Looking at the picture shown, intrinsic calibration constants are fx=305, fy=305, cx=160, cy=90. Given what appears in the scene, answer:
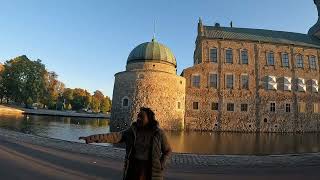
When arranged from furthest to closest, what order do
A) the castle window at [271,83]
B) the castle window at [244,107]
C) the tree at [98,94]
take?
the tree at [98,94]
the castle window at [271,83]
the castle window at [244,107]

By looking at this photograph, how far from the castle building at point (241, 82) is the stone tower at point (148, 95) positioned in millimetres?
171

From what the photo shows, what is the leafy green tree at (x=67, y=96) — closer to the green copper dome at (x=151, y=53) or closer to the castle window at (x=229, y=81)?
the green copper dome at (x=151, y=53)

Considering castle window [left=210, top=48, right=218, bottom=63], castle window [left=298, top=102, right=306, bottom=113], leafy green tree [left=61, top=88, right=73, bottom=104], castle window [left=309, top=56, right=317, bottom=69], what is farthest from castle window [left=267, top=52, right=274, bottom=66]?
leafy green tree [left=61, top=88, right=73, bottom=104]

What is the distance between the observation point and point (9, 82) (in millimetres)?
64625

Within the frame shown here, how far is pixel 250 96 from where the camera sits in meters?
39.0

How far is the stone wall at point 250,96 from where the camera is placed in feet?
125

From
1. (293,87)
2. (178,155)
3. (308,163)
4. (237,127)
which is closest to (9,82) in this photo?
(237,127)

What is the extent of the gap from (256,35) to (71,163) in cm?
3676

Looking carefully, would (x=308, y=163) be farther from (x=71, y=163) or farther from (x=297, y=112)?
(x=297, y=112)

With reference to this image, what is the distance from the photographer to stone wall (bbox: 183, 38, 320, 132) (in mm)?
38125

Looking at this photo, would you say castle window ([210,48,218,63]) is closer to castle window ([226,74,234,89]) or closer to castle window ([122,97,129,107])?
castle window ([226,74,234,89])

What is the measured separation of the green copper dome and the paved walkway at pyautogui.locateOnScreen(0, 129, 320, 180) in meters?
23.4

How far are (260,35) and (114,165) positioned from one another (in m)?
36.7

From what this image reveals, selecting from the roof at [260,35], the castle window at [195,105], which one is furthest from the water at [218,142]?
the roof at [260,35]
